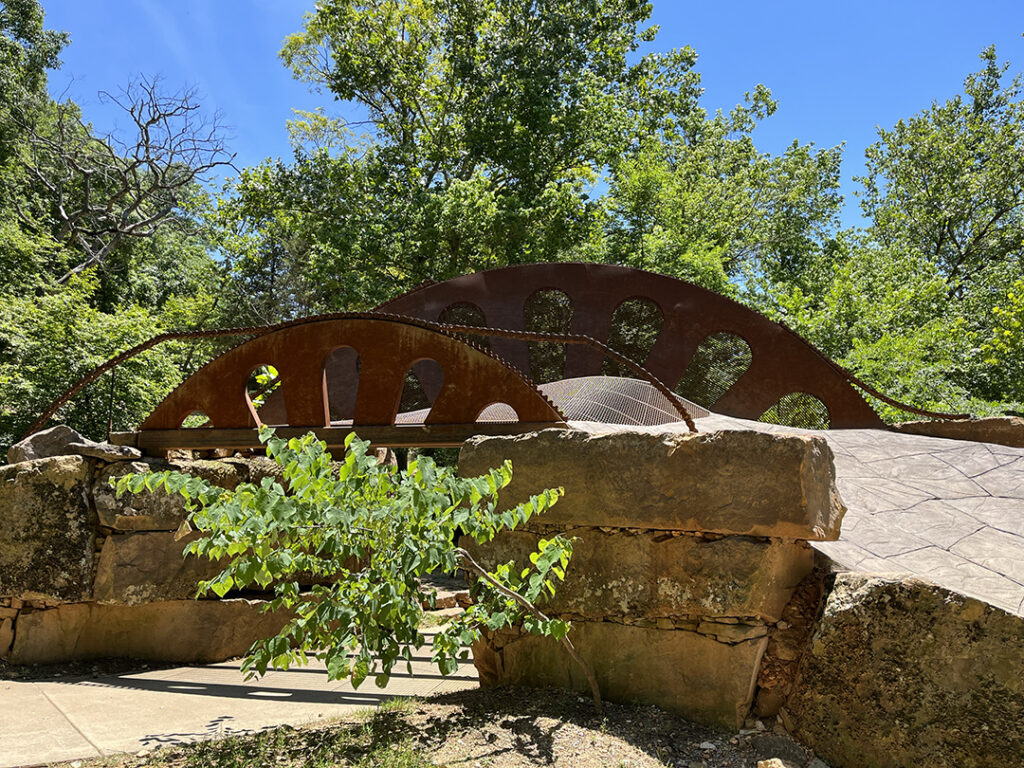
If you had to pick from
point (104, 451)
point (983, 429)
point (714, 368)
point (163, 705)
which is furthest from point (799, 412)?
point (104, 451)

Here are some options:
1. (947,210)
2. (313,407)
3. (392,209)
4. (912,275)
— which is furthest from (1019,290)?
(313,407)

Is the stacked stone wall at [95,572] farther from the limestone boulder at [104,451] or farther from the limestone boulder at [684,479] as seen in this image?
the limestone boulder at [684,479]

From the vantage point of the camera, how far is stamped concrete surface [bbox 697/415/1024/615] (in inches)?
131

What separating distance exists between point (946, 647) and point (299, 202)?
49.5 feet

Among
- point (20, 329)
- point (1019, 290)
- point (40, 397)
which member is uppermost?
point (1019, 290)

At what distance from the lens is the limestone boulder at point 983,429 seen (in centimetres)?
582

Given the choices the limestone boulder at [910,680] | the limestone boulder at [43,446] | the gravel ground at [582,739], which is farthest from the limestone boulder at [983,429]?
the limestone boulder at [43,446]

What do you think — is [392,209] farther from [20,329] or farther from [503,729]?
[503,729]

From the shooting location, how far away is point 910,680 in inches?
113

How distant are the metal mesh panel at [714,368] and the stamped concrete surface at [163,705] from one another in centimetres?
401

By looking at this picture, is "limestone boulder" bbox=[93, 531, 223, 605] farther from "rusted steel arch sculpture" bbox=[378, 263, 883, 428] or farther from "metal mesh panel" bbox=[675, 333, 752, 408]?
"metal mesh panel" bbox=[675, 333, 752, 408]

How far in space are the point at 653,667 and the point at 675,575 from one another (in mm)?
473

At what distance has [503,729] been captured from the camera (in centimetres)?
316

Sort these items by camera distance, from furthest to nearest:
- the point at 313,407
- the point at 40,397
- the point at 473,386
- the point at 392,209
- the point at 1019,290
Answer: the point at 392,209, the point at 1019,290, the point at 40,397, the point at 313,407, the point at 473,386
